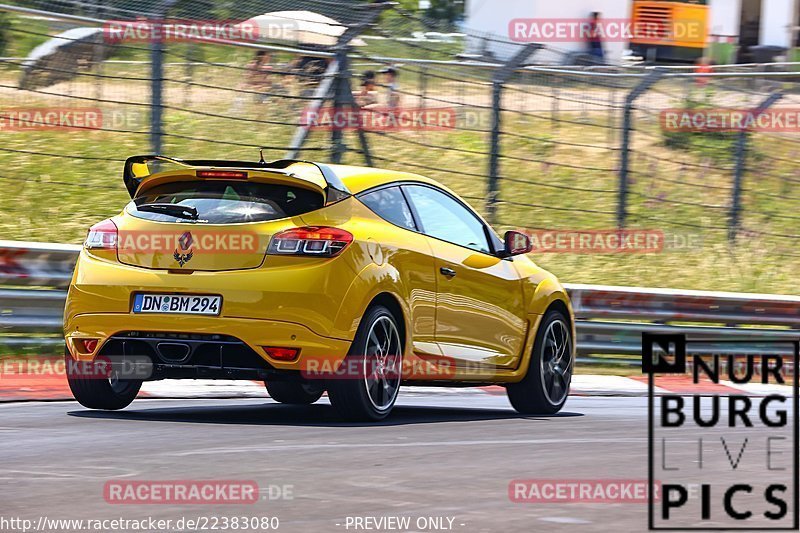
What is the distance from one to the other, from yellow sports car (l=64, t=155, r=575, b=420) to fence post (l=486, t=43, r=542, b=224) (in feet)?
22.2

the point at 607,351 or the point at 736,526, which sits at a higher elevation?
the point at 736,526

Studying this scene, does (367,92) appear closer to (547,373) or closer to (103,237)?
(547,373)

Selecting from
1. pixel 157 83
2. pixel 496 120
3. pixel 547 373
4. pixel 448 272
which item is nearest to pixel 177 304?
pixel 448 272

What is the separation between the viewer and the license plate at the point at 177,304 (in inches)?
314

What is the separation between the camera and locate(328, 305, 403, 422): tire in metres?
8.11

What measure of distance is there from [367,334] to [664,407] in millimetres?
2808

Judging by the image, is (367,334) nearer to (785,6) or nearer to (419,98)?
(419,98)

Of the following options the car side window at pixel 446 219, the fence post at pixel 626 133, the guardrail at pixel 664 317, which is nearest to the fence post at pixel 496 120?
the fence post at pixel 626 133

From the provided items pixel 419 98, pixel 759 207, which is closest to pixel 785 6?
pixel 759 207

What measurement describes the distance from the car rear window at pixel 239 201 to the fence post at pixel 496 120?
7.50m

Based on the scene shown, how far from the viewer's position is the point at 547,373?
1023 cm

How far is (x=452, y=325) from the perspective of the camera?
29.9ft

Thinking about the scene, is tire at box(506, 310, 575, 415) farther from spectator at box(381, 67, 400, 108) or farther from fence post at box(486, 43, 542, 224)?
spectator at box(381, 67, 400, 108)

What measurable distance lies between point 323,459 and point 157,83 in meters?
7.08
